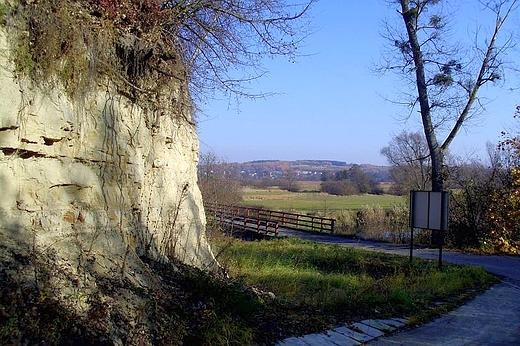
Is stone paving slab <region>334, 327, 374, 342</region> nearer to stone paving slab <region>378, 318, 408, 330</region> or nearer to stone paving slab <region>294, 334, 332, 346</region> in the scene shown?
stone paving slab <region>294, 334, 332, 346</region>

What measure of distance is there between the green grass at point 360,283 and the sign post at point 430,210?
1224 millimetres

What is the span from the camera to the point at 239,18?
9.30m

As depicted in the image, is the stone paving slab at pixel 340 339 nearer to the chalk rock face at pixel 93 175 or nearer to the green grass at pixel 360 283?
Result: the green grass at pixel 360 283

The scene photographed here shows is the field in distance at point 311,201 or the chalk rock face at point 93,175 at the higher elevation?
the chalk rock face at point 93,175

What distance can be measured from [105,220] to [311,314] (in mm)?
3199

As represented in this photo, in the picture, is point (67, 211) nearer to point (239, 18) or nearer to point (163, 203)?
point (163, 203)

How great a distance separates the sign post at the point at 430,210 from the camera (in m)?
12.9

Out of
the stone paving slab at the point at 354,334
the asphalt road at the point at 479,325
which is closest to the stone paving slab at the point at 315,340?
the stone paving slab at the point at 354,334

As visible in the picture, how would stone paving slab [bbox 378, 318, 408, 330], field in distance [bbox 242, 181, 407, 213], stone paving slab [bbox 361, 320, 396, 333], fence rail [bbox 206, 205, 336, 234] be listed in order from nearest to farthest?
stone paving slab [bbox 361, 320, 396, 333] → stone paving slab [bbox 378, 318, 408, 330] → fence rail [bbox 206, 205, 336, 234] → field in distance [bbox 242, 181, 407, 213]

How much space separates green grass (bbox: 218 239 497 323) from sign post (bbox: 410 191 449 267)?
122cm

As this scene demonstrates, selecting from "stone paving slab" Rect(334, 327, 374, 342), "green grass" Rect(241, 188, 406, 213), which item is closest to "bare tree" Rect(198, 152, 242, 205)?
"green grass" Rect(241, 188, 406, 213)

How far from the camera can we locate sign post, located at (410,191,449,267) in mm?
12883

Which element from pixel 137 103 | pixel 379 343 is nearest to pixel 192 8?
pixel 137 103

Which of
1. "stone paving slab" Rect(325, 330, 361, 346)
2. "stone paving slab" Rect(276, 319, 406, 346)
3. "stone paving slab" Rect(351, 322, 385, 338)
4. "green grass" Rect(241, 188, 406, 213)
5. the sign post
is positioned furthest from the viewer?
"green grass" Rect(241, 188, 406, 213)
